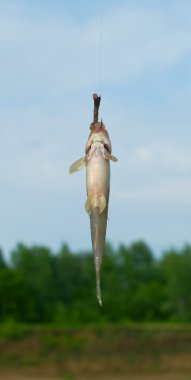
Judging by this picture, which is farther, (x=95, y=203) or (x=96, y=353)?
(x=96, y=353)

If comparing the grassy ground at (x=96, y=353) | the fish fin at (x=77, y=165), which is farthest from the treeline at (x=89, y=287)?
the fish fin at (x=77, y=165)

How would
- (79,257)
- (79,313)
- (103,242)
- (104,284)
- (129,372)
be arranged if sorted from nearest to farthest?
1. (103,242)
2. (129,372)
3. (79,313)
4. (104,284)
5. (79,257)

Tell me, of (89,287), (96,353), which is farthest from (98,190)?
(89,287)

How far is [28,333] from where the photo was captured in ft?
110

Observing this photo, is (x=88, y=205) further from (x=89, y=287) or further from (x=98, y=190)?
(x=89, y=287)

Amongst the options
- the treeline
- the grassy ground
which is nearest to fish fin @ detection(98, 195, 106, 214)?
the grassy ground

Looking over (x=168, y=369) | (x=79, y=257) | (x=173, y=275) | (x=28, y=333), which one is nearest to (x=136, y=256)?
(x=79, y=257)

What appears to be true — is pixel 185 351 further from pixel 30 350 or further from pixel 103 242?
pixel 103 242

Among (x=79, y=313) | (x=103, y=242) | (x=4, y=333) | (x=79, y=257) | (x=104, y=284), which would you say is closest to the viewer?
(x=103, y=242)

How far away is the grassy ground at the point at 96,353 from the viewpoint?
26.3 m

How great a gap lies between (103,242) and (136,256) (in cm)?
4786

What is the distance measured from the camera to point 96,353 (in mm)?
30688

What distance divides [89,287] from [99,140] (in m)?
43.7

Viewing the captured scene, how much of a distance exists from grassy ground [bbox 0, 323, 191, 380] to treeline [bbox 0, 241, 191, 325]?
493cm
